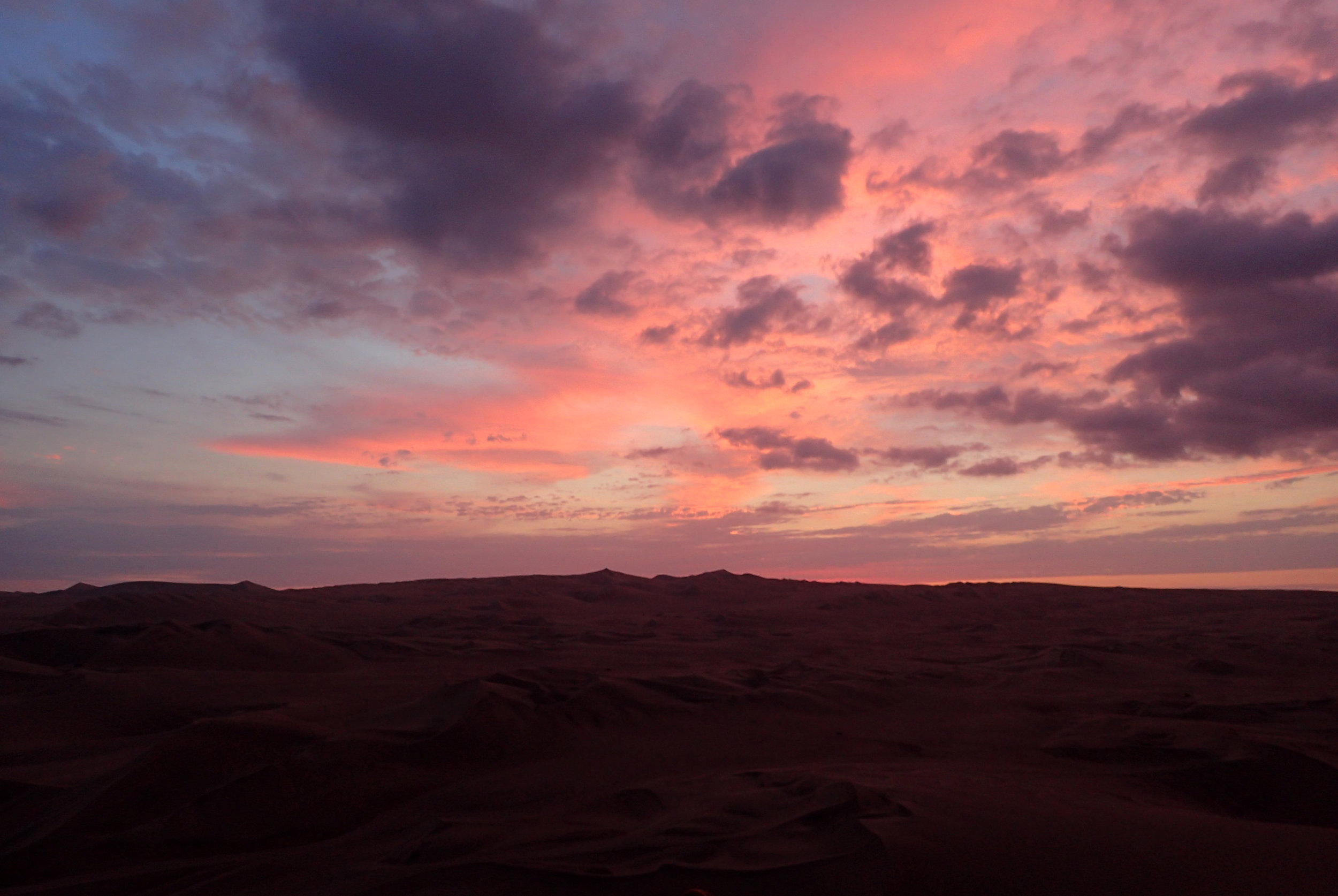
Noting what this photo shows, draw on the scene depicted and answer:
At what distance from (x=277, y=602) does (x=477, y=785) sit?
13.9 meters

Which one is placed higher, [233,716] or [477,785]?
[233,716]

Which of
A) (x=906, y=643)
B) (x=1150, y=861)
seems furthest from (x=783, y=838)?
(x=906, y=643)

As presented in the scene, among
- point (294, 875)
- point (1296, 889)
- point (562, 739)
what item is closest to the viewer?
point (1296, 889)

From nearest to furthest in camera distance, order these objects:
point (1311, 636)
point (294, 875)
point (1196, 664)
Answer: point (294, 875), point (1196, 664), point (1311, 636)

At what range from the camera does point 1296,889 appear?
2459 mm

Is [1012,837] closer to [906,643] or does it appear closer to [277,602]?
[906,643]

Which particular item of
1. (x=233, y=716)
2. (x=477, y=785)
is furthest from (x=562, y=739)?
(x=233, y=716)

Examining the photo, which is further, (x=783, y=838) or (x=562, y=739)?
(x=562, y=739)

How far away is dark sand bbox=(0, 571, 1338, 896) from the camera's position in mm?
2650

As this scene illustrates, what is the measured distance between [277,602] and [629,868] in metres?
15.8

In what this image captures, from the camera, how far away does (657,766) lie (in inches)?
176

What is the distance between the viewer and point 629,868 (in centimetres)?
262

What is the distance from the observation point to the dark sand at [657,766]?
2.65 m

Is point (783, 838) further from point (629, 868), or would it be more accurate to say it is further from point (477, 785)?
point (477, 785)
